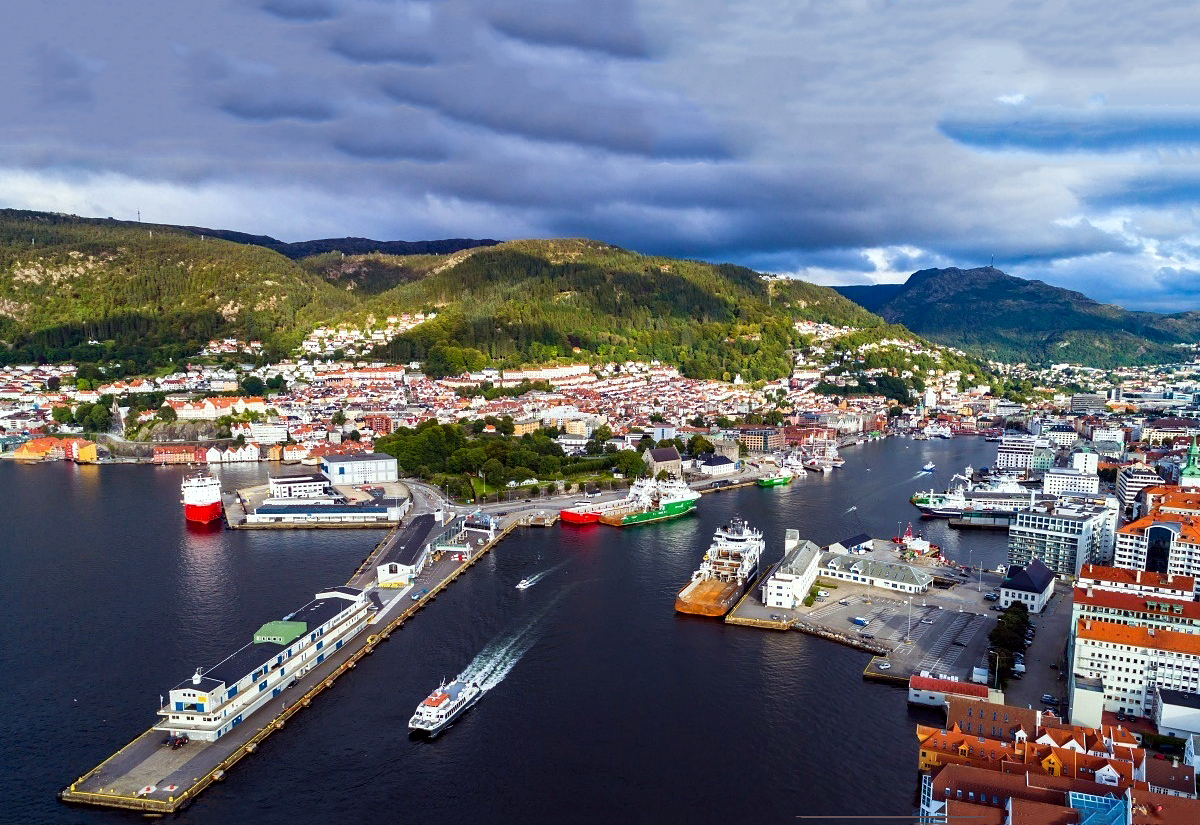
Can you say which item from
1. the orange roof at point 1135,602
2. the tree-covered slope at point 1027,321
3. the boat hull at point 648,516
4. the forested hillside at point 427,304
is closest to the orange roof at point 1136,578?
the orange roof at point 1135,602

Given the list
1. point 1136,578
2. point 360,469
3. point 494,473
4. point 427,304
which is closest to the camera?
point 1136,578

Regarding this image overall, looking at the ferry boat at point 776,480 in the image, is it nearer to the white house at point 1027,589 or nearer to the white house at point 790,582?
the white house at point 790,582

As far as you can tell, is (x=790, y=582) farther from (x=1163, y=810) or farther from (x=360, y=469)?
(x=360, y=469)

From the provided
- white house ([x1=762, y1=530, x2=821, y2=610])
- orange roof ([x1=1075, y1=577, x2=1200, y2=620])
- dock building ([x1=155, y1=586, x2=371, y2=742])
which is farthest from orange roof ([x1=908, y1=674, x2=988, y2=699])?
dock building ([x1=155, y1=586, x2=371, y2=742])

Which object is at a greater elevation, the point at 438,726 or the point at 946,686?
the point at 946,686

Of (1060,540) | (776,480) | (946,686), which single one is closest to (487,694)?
(946,686)

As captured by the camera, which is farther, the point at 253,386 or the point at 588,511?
the point at 253,386

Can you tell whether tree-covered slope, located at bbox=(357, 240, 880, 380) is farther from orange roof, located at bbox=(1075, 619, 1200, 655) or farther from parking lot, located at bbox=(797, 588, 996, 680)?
orange roof, located at bbox=(1075, 619, 1200, 655)
